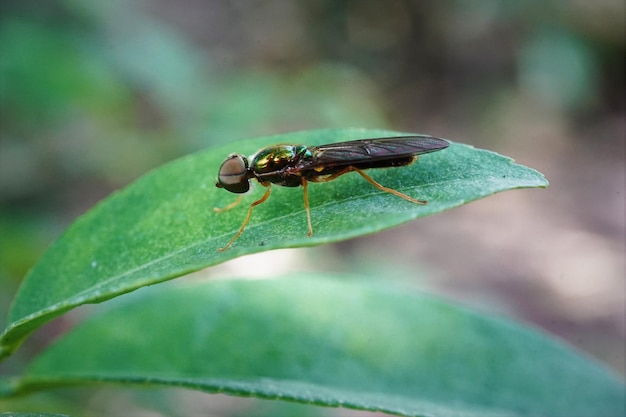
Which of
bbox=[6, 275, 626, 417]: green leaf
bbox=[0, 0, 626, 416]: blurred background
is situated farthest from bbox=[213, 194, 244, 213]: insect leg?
bbox=[0, 0, 626, 416]: blurred background

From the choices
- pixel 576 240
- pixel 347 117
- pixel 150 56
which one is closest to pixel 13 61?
pixel 150 56

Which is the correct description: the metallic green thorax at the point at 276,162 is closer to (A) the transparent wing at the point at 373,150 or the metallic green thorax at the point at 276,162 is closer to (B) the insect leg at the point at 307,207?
(A) the transparent wing at the point at 373,150

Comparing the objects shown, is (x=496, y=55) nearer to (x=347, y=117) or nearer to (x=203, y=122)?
(x=347, y=117)

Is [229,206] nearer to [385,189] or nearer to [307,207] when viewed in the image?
[307,207]

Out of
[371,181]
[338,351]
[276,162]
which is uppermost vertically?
[276,162]

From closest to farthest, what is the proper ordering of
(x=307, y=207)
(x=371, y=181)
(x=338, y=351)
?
(x=307, y=207) < (x=371, y=181) < (x=338, y=351)

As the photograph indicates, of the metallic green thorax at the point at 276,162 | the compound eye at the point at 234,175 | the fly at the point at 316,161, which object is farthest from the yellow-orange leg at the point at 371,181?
the compound eye at the point at 234,175

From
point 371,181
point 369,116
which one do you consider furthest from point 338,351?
point 369,116
